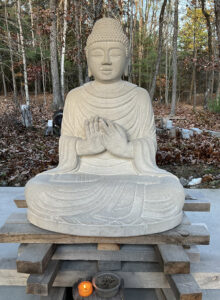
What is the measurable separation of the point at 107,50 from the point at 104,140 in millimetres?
862

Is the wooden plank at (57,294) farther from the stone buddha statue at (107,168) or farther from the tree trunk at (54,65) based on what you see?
the tree trunk at (54,65)

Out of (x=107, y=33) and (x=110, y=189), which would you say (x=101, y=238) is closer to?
(x=110, y=189)

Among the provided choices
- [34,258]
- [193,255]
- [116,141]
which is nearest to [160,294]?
[193,255]

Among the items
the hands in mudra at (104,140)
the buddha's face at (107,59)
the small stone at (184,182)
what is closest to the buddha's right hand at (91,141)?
the hands in mudra at (104,140)

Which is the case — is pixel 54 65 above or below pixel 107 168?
above

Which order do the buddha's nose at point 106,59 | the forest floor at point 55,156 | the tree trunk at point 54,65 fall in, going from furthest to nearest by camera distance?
the tree trunk at point 54,65
the forest floor at point 55,156
the buddha's nose at point 106,59

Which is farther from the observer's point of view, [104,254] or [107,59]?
[107,59]

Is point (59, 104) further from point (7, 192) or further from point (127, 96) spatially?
point (127, 96)

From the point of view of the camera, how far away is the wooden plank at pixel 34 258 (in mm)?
1669

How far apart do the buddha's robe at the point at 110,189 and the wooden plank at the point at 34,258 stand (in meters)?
0.18

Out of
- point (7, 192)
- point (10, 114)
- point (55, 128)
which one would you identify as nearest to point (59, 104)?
point (10, 114)

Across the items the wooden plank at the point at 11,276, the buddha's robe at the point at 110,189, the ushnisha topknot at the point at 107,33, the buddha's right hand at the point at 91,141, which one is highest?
the ushnisha topknot at the point at 107,33

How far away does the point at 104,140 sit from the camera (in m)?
2.44

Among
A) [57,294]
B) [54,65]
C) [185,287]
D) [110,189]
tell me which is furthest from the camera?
[54,65]
